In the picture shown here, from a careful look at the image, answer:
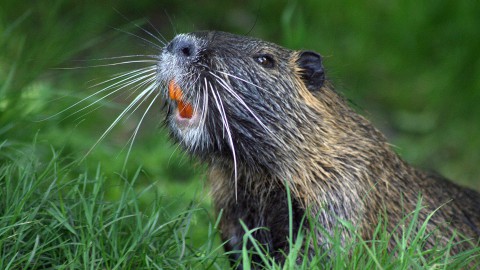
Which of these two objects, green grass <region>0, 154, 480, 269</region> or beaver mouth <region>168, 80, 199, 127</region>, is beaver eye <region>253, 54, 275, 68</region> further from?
green grass <region>0, 154, 480, 269</region>

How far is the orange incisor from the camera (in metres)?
4.12

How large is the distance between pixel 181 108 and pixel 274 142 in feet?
1.34

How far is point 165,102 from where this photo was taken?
14.1 ft

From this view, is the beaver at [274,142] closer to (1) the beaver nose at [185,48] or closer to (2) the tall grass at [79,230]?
(1) the beaver nose at [185,48]

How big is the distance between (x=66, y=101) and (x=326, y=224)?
203 cm

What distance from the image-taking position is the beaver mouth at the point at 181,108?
412cm

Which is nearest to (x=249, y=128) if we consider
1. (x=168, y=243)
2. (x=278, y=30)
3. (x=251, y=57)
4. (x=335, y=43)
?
(x=251, y=57)

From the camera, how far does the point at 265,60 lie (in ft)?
14.2

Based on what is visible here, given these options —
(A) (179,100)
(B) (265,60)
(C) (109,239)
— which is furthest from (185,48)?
(C) (109,239)

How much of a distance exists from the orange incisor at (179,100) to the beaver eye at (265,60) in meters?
0.38

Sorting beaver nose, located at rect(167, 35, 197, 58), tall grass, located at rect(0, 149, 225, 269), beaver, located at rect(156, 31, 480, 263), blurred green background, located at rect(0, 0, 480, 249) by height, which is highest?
blurred green background, located at rect(0, 0, 480, 249)

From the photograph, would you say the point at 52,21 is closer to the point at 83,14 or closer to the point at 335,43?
the point at 83,14

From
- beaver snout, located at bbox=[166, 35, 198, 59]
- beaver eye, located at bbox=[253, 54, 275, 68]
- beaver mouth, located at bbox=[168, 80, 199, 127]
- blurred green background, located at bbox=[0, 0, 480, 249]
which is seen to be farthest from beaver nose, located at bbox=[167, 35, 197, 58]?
blurred green background, located at bbox=[0, 0, 480, 249]

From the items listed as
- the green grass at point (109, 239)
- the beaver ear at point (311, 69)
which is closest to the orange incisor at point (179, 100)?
the green grass at point (109, 239)
